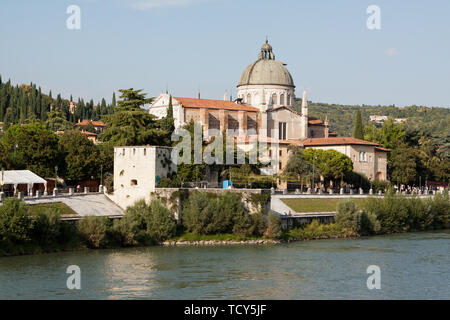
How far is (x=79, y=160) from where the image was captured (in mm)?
54719

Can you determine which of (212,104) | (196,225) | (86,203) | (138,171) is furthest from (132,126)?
(212,104)

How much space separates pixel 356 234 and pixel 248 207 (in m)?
7.98

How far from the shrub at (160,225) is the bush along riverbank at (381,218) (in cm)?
710

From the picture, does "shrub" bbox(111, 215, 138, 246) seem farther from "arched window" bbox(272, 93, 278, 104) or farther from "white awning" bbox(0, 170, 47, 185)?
"arched window" bbox(272, 93, 278, 104)

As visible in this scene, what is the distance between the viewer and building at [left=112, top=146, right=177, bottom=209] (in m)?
44.1

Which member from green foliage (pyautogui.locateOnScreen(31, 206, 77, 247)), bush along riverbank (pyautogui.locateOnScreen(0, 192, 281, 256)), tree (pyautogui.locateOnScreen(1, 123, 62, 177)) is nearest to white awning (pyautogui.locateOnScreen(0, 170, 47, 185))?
tree (pyautogui.locateOnScreen(1, 123, 62, 177))

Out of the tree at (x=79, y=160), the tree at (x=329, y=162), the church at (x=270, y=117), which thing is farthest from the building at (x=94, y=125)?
the tree at (x=79, y=160)

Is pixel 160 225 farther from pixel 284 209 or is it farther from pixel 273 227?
pixel 284 209

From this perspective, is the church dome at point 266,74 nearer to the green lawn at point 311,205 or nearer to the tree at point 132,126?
the tree at point 132,126

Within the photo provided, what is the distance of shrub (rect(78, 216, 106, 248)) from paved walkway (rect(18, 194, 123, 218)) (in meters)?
2.41

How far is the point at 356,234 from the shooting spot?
46.1m

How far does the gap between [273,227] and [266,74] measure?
4267 cm

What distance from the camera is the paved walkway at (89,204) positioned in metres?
41.0
